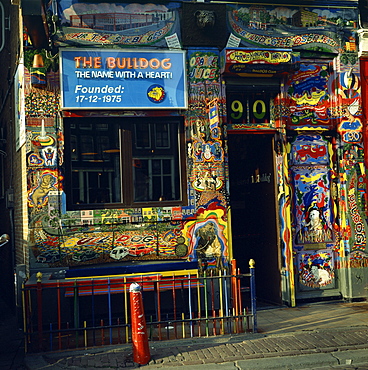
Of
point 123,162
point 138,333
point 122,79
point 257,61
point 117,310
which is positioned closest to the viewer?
point 138,333

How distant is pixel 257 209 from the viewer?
11.4 m

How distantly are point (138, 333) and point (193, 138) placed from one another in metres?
4.35

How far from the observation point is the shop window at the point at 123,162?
9.67m

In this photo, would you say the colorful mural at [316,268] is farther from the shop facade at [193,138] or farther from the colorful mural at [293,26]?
the colorful mural at [293,26]

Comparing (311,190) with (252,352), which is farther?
(311,190)

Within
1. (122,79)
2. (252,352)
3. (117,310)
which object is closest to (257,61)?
(122,79)

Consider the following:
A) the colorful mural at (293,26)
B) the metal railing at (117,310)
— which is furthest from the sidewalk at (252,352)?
the colorful mural at (293,26)

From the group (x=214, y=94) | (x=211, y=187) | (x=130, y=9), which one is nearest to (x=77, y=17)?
(x=130, y=9)

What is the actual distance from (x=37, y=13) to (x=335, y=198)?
6614 mm

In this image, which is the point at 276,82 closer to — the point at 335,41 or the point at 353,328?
the point at 335,41

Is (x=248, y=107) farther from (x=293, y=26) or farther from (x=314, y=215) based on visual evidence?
(x=314, y=215)

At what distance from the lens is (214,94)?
10.2 meters

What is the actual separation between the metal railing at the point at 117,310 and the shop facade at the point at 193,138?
0.42 metres

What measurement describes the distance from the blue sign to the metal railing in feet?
10.3
